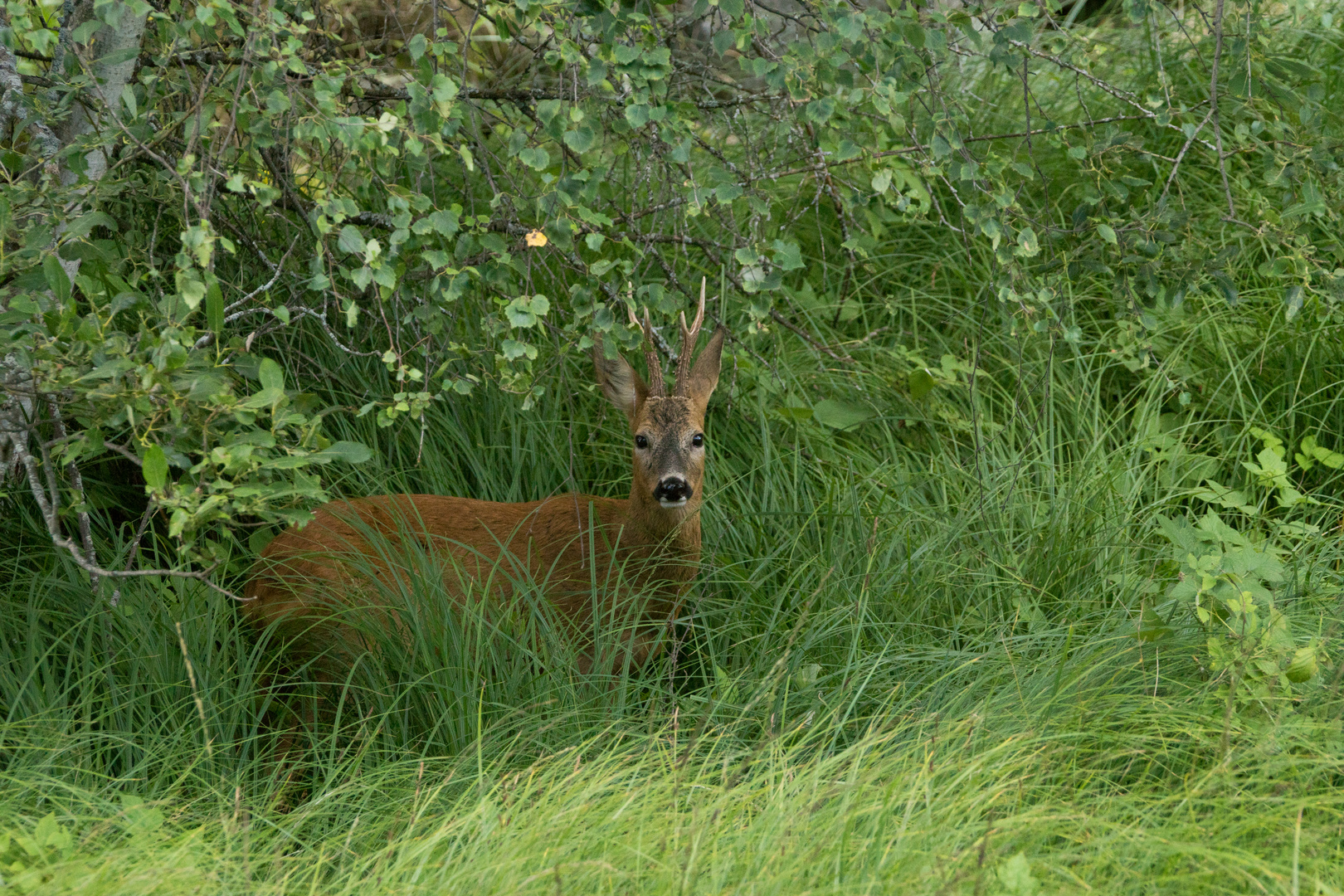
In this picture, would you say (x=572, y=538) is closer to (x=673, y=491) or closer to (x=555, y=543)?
(x=555, y=543)

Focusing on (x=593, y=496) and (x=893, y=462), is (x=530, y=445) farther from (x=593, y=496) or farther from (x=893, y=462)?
(x=893, y=462)

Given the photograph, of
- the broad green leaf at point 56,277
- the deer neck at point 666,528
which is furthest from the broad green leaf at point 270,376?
the deer neck at point 666,528

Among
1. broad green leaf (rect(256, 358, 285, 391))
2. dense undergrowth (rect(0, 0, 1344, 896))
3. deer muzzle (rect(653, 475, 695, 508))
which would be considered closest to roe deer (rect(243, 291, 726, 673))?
deer muzzle (rect(653, 475, 695, 508))

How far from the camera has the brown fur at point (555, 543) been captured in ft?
11.4

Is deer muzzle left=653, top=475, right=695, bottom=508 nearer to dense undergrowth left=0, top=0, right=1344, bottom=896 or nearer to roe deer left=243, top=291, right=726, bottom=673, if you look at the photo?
roe deer left=243, top=291, right=726, bottom=673

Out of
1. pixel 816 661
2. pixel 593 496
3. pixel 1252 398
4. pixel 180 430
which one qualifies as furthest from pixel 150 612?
pixel 1252 398

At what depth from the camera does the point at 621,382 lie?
12.8 ft

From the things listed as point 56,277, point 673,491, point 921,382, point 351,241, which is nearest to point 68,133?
point 56,277

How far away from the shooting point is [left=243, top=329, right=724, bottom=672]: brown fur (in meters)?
3.48

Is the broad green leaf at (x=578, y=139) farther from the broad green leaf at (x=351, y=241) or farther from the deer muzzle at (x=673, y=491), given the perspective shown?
the deer muzzle at (x=673, y=491)

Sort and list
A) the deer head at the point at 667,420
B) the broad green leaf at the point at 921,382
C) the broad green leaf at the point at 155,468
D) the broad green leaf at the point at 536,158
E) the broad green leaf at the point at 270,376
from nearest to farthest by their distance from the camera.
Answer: the broad green leaf at the point at 155,468 → the broad green leaf at the point at 270,376 → the broad green leaf at the point at 536,158 → the deer head at the point at 667,420 → the broad green leaf at the point at 921,382

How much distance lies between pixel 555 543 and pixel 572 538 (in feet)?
0.22

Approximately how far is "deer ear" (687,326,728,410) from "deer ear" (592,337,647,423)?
143 mm

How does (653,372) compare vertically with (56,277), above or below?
below
